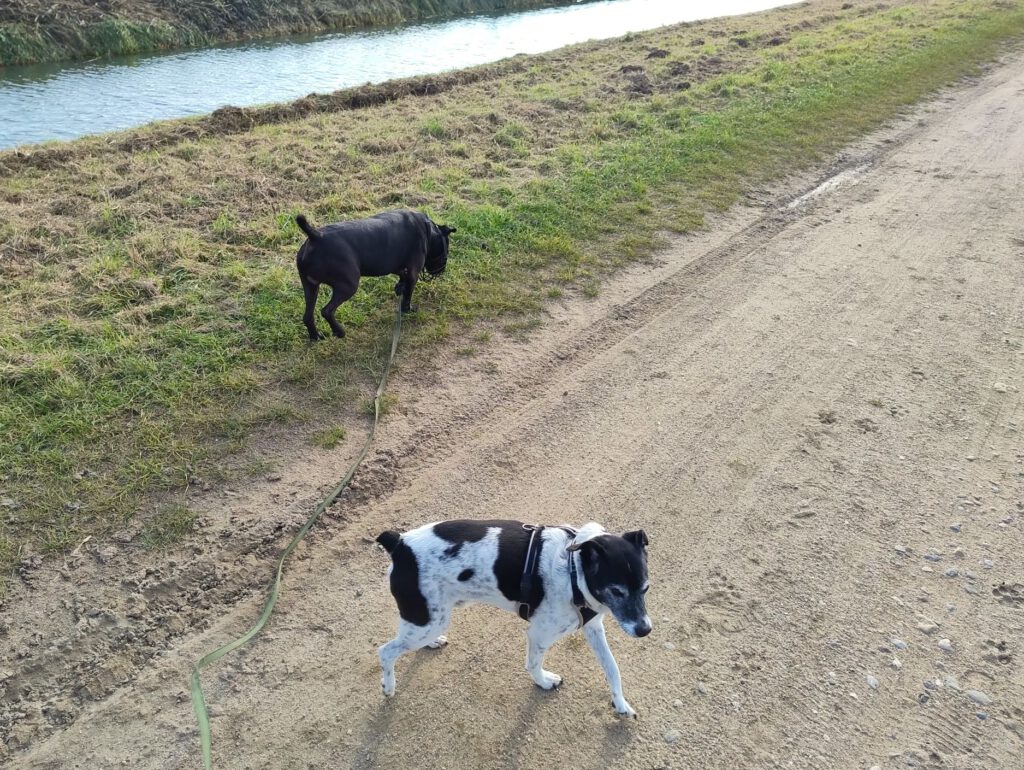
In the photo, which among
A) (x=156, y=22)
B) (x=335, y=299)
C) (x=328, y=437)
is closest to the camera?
(x=328, y=437)

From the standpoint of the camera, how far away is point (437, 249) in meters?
7.26

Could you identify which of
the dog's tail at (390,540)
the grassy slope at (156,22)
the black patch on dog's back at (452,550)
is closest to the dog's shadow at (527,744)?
the black patch on dog's back at (452,550)

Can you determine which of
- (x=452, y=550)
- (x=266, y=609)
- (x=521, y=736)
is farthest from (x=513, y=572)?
(x=266, y=609)

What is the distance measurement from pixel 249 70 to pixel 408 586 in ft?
69.1

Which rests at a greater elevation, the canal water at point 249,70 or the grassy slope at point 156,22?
the grassy slope at point 156,22

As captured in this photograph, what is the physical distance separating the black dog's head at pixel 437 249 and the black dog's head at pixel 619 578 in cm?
458

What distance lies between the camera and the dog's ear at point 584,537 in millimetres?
3396

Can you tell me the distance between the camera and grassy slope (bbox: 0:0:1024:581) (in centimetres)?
546

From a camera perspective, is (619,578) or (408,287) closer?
(619,578)

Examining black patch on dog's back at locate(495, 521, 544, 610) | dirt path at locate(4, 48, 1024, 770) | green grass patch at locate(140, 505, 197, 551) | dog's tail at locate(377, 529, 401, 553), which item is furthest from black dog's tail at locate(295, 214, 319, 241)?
black patch on dog's back at locate(495, 521, 544, 610)

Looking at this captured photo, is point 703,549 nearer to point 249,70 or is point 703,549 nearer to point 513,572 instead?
point 513,572

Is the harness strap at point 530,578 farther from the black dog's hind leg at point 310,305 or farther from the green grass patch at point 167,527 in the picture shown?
the black dog's hind leg at point 310,305

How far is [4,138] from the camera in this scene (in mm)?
13555

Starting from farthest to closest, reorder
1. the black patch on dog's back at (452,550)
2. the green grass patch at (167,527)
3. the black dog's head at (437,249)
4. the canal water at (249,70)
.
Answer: the canal water at (249,70), the black dog's head at (437,249), the green grass patch at (167,527), the black patch on dog's back at (452,550)
